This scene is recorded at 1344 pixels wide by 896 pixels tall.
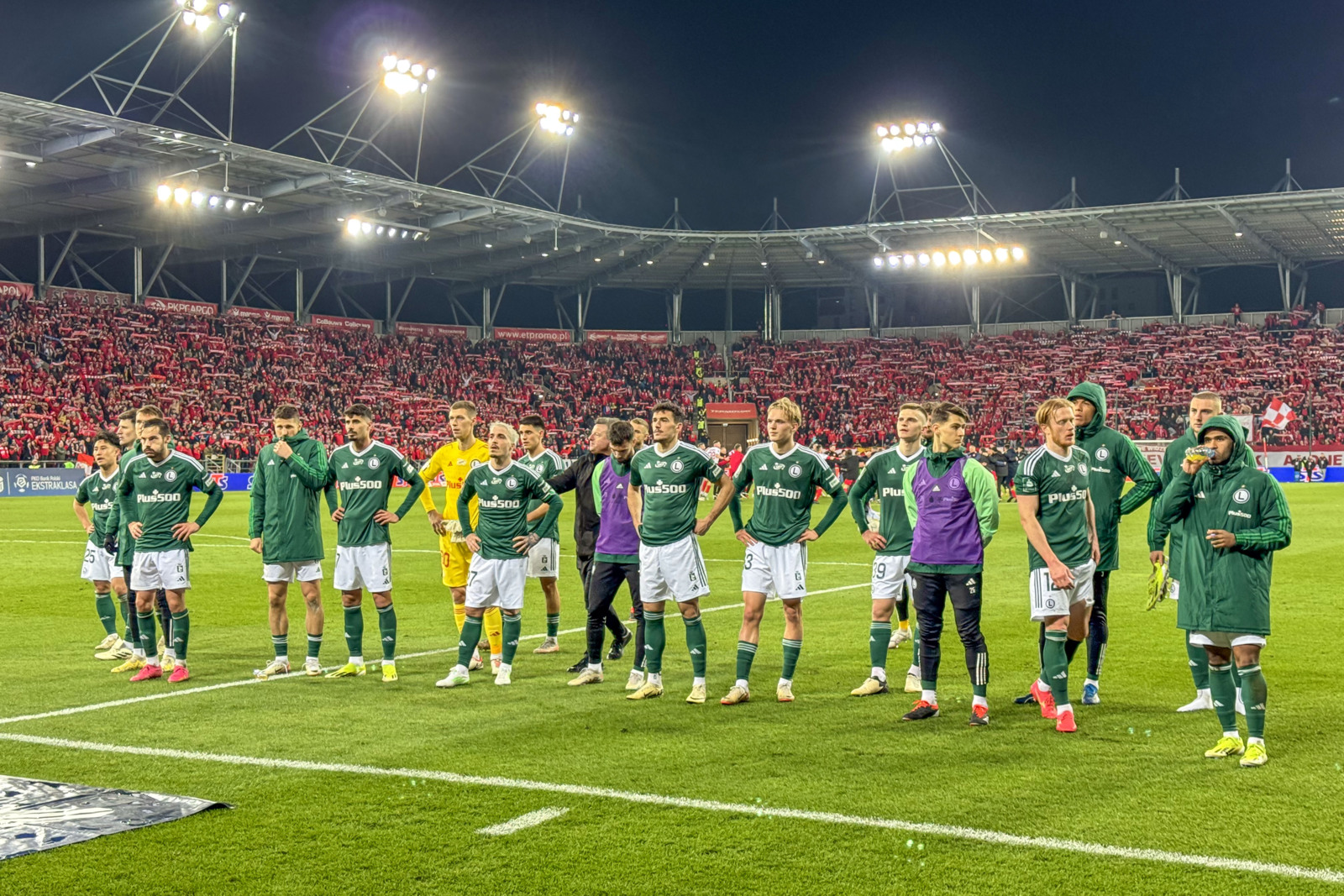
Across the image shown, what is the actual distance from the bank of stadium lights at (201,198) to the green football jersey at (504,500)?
32060 mm

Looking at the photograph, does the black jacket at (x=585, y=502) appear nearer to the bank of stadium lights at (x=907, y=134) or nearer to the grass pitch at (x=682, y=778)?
the grass pitch at (x=682, y=778)

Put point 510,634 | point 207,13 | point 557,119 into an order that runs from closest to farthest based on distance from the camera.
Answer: point 510,634 < point 207,13 < point 557,119

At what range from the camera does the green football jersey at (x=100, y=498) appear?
1130cm

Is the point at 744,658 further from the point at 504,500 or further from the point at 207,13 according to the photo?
the point at 207,13

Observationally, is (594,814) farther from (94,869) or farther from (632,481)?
(632,481)

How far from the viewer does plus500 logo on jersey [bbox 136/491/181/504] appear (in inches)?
407

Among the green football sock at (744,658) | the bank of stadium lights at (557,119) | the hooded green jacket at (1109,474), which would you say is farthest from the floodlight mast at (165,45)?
the hooded green jacket at (1109,474)

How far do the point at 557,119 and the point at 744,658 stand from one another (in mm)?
42589

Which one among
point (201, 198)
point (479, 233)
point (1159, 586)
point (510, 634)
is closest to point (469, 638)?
point (510, 634)

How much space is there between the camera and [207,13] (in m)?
34.7

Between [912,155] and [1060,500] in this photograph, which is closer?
[1060,500]

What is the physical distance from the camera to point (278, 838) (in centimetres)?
555

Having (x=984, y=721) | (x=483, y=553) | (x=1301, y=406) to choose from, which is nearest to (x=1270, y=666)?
(x=984, y=721)

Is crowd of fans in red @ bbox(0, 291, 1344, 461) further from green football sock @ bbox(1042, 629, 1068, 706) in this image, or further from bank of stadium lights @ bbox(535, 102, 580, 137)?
green football sock @ bbox(1042, 629, 1068, 706)
